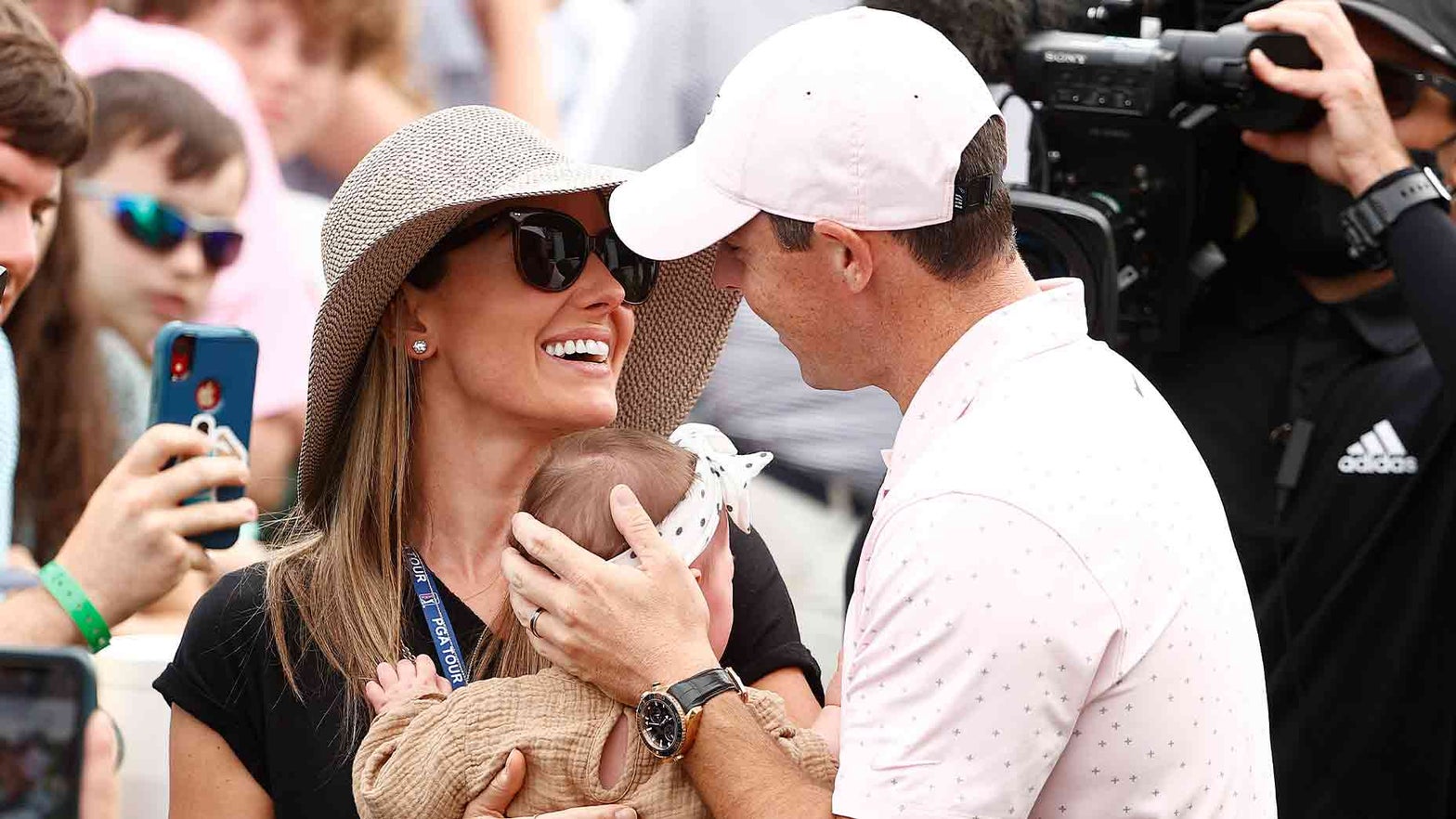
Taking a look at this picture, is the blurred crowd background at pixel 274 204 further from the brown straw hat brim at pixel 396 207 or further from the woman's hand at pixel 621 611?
the woman's hand at pixel 621 611

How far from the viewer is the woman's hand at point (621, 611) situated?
1828 millimetres

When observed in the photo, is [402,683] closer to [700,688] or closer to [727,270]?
[700,688]

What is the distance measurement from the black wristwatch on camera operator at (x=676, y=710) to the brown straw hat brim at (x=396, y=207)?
31.3 inches

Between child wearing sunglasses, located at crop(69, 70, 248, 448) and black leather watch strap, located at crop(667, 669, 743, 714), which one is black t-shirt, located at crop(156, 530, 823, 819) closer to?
black leather watch strap, located at crop(667, 669, 743, 714)

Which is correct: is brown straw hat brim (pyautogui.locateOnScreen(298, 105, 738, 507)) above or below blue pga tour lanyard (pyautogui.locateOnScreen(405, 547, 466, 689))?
above

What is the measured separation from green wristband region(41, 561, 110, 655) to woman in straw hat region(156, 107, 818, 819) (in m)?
0.46

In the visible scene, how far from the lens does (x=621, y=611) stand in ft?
6.06

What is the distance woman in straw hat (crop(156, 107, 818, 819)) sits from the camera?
2.19 m

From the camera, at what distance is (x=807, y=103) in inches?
68.6

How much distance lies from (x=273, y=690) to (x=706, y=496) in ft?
2.25

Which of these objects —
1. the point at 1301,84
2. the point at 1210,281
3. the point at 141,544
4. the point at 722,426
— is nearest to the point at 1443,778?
the point at 1210,281

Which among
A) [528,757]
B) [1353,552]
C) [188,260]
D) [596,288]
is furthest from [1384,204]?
[188,260]

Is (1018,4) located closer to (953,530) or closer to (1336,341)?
(1336,341)

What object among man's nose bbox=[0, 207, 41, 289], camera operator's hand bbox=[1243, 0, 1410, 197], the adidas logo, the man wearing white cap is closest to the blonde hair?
the man wearing white cap
